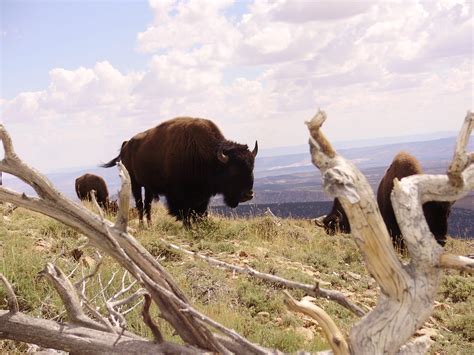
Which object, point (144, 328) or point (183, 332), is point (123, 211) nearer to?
point (183, 332)

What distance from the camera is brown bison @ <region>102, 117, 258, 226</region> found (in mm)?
10398

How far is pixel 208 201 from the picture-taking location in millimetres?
11023

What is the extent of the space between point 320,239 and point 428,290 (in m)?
8.05

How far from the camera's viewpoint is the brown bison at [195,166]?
10398mm

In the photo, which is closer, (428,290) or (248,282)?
(428,290)

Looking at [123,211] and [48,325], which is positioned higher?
[123,211]

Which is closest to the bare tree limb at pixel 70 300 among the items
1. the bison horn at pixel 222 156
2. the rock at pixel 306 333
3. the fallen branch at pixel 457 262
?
the fallen branch at pixel 457 262

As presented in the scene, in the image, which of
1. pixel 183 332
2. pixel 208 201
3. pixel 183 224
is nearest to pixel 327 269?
pixel 183 224

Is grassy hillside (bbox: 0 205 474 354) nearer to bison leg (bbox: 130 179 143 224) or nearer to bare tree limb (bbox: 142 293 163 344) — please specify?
bare tree limb (bbox: 142 293 163 344)

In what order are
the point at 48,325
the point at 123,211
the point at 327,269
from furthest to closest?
→ 1. the point at 327,269
2. the point at 48,325
3. the point at 123,211

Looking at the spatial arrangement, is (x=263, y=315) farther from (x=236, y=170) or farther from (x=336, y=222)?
(x=336, y=222)

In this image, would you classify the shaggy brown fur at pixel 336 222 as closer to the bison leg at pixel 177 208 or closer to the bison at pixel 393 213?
the bison at pixel 393 213

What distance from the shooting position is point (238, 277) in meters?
6.32

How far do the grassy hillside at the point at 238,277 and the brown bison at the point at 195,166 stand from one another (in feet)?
2.72
